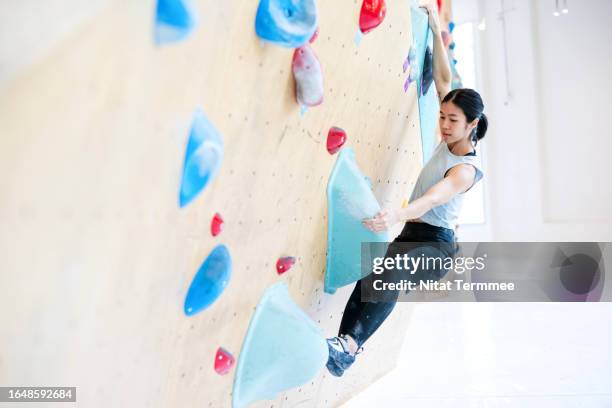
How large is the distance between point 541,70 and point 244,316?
3.92 metres

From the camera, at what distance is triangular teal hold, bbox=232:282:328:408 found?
124 cm

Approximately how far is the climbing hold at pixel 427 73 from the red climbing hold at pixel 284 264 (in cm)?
79

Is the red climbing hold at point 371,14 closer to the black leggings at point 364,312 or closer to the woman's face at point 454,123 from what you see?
the woman's face at point 454,123

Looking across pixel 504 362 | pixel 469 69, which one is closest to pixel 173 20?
pixel 504 362

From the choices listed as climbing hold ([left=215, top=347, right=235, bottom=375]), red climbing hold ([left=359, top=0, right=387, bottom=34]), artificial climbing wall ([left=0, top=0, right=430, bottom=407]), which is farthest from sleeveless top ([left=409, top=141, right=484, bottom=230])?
climbing hold ([left=215, top=347, right=235, bottom=375])

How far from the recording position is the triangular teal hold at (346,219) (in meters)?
1.45

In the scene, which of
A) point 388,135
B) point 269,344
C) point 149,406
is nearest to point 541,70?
point 388,135

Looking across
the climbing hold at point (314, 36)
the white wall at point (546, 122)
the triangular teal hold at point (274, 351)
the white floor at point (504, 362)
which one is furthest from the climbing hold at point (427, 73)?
the white wall at point (546, 122)

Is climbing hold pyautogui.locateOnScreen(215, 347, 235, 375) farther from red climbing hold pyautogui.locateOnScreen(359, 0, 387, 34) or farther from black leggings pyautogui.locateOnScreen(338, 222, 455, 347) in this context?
red climbing hold pyautogui.locateOnScreen(359, 0, 387, 34)

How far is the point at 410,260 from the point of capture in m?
1.73

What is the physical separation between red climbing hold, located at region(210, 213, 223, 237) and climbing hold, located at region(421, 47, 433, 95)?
3.38 feet

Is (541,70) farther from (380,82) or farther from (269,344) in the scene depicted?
(269,344)

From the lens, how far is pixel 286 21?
38.2 inches

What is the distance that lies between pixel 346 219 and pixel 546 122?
11.3ft
